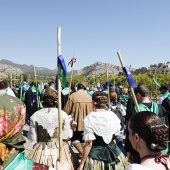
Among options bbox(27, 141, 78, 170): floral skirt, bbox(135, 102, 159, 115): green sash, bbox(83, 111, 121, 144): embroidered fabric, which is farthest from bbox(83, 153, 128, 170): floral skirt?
bbox(135, 102, 159, 115): green sash

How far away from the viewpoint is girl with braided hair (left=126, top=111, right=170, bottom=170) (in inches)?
66.1

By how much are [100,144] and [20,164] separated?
1.71 m

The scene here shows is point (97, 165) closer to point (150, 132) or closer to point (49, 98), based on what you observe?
point (49, 98)

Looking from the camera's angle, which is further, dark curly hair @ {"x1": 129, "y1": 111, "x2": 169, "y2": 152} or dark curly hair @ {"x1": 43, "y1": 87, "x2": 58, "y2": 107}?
dark curly hair @ {"x1": 43, "y1": 87, "x2": 58, "y2": 107}

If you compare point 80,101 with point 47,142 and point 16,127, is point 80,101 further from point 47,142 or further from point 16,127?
point 16,127

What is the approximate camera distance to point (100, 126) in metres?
3.34

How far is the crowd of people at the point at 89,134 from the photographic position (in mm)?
1713

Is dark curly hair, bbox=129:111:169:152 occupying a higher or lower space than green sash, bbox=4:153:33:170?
higher

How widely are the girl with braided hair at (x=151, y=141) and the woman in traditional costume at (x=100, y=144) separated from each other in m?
1.56

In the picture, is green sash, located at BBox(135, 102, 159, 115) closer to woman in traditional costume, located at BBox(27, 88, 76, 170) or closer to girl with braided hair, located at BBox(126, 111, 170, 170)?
woman in traditional costume, located at BBox(27, 88, 76, 170)

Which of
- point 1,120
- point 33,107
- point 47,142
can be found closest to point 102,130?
point 47,142

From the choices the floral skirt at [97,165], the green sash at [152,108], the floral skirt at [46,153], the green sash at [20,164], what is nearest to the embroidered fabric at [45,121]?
the floral skirt at [46,153]

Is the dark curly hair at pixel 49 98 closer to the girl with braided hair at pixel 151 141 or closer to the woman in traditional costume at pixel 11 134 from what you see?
the woman in traditional costume at pixel 11 134

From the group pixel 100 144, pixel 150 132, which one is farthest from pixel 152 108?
pixel 150 132
